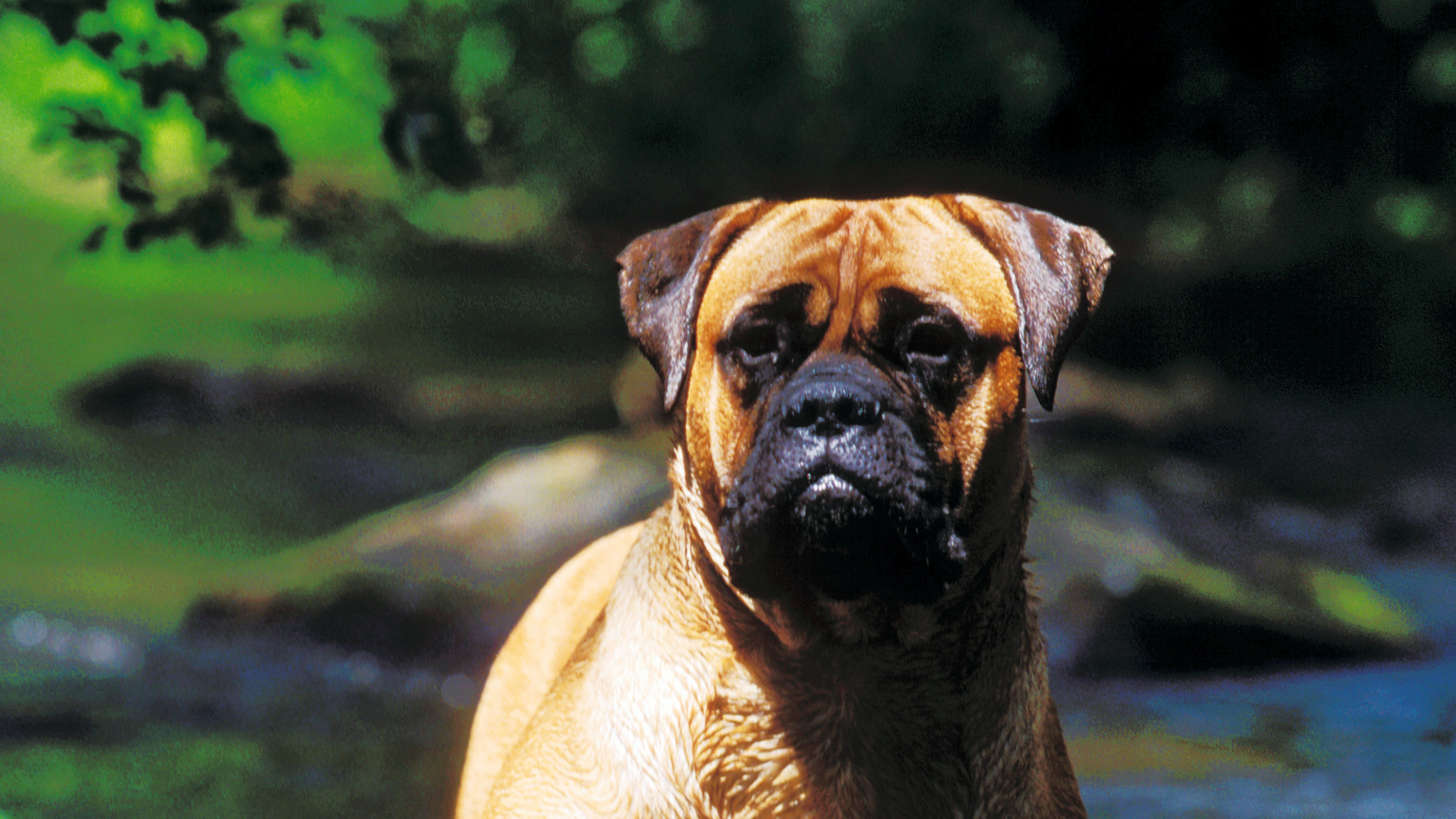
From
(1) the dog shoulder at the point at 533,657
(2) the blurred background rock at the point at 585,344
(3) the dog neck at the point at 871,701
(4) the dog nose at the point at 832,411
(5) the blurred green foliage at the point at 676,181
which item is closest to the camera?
(4) the dog nose at the point at 832,411

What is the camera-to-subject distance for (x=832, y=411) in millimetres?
1643

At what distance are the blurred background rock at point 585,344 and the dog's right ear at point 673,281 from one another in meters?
2.32

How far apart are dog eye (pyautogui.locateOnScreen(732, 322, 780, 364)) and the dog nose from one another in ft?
0.67

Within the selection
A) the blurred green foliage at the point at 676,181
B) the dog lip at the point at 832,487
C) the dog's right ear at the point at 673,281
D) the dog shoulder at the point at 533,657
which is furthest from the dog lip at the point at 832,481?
the blurred green foliage at the point at 676,181

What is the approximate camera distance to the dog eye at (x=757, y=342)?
184 centimetres

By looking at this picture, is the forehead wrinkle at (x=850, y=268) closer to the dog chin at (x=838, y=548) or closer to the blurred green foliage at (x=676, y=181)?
the dog chin at (x=838, y=548)

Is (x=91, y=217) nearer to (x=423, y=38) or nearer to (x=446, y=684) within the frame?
(x=423, y=38)

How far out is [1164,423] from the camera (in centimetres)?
458

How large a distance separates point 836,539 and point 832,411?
19 centimetres

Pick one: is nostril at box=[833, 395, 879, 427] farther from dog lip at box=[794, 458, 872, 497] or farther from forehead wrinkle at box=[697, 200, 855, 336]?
forehead wrinkle at box=[697, 200, 855, 336]

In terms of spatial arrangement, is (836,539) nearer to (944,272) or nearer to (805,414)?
(805,414)

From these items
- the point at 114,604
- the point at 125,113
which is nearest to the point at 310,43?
the point at 125,113

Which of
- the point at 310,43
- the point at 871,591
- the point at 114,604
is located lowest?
the point at 871,591

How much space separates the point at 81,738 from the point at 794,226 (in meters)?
3.41
